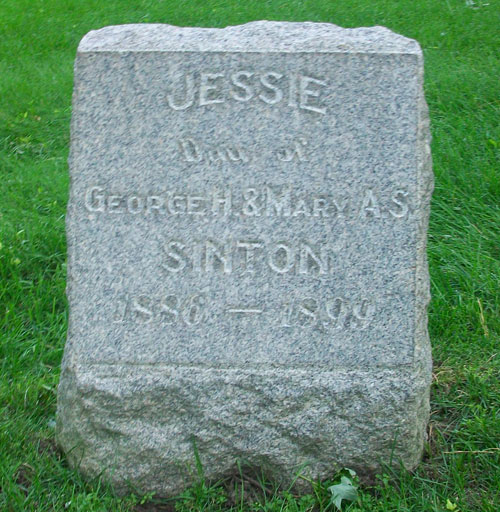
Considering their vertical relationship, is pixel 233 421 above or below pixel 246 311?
below

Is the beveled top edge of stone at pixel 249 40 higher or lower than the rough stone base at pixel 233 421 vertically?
higher

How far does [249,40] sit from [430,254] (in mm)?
1536

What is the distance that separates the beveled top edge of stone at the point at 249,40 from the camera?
2.21m

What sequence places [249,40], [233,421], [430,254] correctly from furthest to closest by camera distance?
[430,254] < [233,421] < [249,40]

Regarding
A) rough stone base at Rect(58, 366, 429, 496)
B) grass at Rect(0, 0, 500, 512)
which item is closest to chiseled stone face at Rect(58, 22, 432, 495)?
rough stone base at Rect(58, 366, 429, 496)

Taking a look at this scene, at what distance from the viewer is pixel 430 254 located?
11.2ft

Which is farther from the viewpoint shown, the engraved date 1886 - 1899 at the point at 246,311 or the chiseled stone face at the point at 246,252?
the engraved date 1886 - 1899 at the point at 246,311

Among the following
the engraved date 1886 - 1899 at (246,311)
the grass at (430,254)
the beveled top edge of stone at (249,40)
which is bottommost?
the grass at (430,254)

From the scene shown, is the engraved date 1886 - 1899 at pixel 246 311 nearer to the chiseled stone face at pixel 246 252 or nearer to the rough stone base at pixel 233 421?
the chiseled stone face at pixel 246 252

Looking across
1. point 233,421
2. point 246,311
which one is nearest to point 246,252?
point 246,311

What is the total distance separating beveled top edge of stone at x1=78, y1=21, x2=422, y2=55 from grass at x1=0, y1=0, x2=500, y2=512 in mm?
1254

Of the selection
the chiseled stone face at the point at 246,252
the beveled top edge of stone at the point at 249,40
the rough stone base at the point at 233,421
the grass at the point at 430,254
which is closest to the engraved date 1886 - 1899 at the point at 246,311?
the chiseled stone face at the point at 246,252

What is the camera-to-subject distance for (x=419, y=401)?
237cm

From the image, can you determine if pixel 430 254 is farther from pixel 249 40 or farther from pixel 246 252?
pixel 249 40
